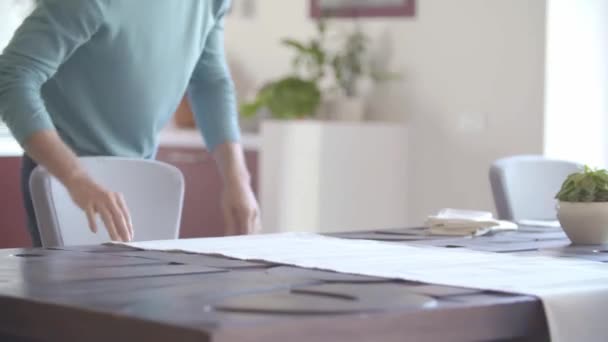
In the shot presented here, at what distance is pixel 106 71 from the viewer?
2.65m

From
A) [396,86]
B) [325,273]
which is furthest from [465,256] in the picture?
[396,86]

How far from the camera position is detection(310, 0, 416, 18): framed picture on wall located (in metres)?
5.36

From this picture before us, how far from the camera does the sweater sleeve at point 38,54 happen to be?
7.83 ft

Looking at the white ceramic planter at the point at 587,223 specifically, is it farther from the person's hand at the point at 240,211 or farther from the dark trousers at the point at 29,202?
the dark trousers at the point at 29,202

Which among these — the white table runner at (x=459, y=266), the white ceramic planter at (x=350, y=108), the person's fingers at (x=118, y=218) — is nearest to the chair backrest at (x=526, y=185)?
the white table runner at (x=459, y=266)

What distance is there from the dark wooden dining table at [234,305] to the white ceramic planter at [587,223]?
80 centimetres

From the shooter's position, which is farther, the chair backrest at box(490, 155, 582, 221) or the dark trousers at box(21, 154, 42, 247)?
the chair backrest at box(490, 155, 582, 221)

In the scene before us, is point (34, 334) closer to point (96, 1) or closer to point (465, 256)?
point (465, 256)

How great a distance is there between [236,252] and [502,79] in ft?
10.6

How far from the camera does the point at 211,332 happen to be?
1.21 metres

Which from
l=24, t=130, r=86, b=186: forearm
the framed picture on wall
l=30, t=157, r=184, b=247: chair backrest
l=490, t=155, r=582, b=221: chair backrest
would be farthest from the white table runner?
the framed picture on wall

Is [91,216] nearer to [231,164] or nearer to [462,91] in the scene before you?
[231,164]

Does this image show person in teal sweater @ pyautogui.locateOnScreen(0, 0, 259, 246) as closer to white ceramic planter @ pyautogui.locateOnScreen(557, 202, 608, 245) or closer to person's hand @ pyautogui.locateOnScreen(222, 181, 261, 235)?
person's hand @ pyautogui.locateOnScreen(222, 181, 261, 235)

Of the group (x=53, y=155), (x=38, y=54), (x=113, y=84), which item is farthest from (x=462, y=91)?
(x=53, y=155)
